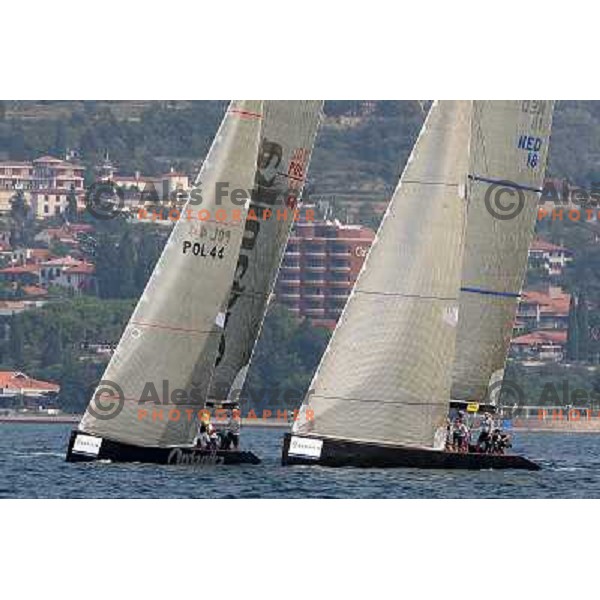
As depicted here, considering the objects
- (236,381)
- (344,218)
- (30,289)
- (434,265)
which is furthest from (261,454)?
(30,289)

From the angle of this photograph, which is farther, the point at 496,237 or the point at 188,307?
the point at 496,237

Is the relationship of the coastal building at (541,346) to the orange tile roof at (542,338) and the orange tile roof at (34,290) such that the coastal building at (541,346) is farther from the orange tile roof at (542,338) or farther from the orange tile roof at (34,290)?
the orange tile roof at (34,290)

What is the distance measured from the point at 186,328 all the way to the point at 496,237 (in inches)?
166

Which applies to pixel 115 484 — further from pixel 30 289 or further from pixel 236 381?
pixel 30 289

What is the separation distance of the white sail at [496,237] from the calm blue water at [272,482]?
1.63m

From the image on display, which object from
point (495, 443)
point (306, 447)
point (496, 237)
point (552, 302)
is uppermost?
point (552, 302)

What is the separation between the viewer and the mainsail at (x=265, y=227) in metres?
35.8

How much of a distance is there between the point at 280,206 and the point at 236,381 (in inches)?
91.9

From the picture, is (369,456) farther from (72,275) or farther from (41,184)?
(41,184)

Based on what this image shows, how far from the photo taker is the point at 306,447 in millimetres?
34219

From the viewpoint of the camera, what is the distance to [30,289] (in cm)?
6750

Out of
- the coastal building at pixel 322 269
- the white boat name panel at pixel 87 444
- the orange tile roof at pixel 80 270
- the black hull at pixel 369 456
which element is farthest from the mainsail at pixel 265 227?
the orange tile roof at pixel 80 270

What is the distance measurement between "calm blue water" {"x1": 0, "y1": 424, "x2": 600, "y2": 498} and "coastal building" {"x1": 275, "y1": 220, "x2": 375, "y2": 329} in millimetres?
16075

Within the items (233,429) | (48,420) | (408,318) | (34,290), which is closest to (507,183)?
(408,318)
